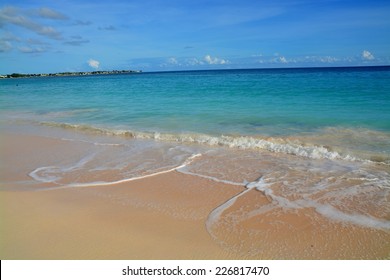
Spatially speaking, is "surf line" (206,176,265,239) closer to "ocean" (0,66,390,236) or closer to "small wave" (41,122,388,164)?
"ocean" (0,66,390,236)

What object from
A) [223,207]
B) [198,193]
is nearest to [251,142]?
[198,193]

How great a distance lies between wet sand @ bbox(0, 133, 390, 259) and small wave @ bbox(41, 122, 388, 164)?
3039 millimetres

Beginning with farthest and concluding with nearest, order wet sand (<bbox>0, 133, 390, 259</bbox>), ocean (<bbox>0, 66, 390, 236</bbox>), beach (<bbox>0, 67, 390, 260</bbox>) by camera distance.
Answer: ocean (<bbox>0, 66, 390, 236</bbox>), beach (<bbox>0, 67, 390, 260</bbox>), wet sand (<bbox>0, 133, 390, 259</bbox>)

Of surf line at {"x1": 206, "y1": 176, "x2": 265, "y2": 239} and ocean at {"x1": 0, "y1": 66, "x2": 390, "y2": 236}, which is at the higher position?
ocean at {"x1": 0, "y1": 66, "x2": 390, "y2": 236}

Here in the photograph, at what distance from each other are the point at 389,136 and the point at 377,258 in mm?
7512

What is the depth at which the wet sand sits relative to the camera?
12.2ft

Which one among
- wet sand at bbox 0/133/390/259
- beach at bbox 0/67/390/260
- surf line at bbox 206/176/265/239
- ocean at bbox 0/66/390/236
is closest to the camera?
wet sand at bbox 0/133/390/259

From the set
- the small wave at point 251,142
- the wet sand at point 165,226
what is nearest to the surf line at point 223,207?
the wet sand at point 165,226

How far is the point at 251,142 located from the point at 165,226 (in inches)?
208

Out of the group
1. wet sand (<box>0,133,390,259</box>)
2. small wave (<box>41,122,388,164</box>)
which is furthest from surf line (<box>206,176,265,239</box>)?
small wave (<box>41,122,388,164</box>)

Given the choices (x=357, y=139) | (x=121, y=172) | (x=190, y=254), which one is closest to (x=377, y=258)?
(x=190, y=254)

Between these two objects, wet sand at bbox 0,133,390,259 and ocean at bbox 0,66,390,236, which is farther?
ocean at bbox 0,66,390,236

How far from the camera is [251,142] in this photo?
9.04 meters

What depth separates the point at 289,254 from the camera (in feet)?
12.1
